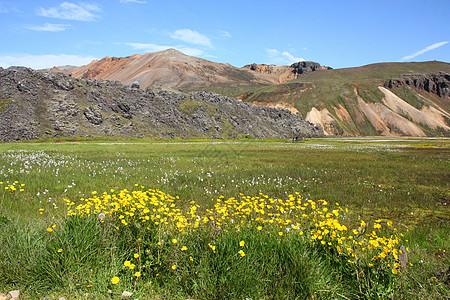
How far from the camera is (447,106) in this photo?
17462 cm

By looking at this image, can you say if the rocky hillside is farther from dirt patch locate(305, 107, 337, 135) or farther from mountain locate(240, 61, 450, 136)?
mountain locate(240, 61, 450, 136)

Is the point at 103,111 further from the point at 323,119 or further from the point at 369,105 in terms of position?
the point at 369,105

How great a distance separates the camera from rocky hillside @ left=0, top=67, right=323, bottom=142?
53.0 meters

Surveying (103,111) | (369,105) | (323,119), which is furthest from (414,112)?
(103,111)

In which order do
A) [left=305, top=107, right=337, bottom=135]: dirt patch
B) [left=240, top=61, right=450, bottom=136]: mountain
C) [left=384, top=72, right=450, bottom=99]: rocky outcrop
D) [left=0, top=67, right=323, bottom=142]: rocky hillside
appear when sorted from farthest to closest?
[left=384, top=72, right=450, bottom=99]: rocky outcrop < [left=240, top=61, right=450, bottom=136]: mountain < [left=305, top=107, right=337, bottom=135]: dirt patch < [left=0, top=67, right=323, bottom=142]: rocky hillside

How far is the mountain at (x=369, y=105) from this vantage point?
133875 mm

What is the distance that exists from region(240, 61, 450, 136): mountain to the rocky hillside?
218ft

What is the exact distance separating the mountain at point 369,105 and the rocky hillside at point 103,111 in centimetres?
6641

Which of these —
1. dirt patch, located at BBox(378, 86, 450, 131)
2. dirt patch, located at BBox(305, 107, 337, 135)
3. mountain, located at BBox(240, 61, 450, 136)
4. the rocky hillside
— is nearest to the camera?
the rocky hillside

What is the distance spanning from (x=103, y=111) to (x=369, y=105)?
142524mm

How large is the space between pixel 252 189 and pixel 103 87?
68.3 meters

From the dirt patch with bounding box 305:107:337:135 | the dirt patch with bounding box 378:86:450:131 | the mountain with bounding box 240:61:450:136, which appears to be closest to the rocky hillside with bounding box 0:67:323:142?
the dirt patch with bounding box 305:107:337:135

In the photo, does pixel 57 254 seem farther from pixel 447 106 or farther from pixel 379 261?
pixel 447 106

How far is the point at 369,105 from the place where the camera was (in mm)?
149000
